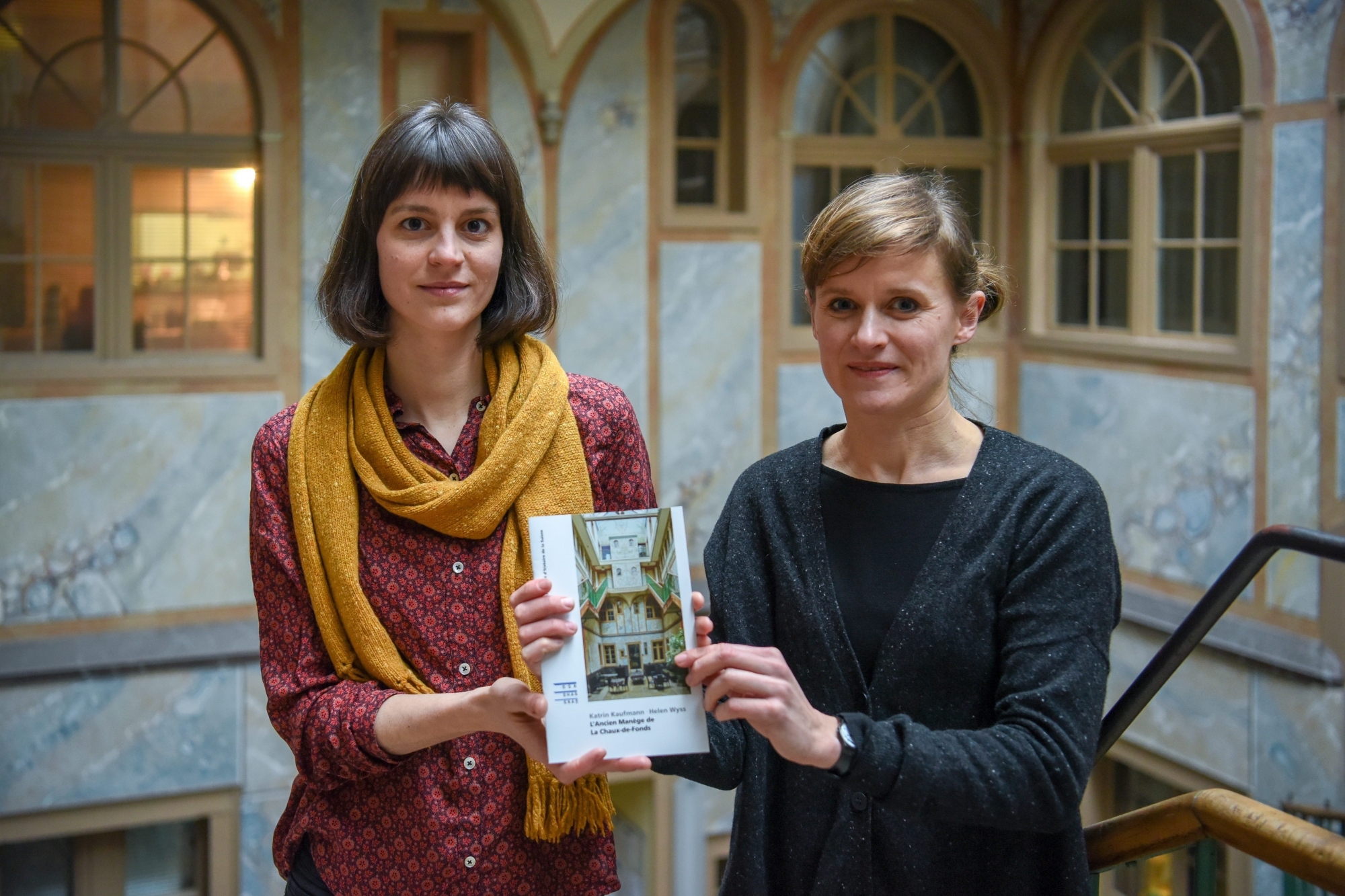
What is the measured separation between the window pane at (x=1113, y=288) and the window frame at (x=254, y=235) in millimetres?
4104

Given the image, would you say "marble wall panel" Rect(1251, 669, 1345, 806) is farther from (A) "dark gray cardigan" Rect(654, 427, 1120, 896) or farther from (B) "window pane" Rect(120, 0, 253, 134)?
(B) "window pane" Rect(120, 0, 253, 134)

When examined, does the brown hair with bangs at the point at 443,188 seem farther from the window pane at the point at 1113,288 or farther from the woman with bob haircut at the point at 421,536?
the window pane at the point at 1113,288

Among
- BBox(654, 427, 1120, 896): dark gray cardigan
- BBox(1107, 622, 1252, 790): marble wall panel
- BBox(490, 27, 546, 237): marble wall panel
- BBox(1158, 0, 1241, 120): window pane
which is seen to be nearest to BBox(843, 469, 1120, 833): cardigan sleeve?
BBox(654, 427, 1120, 896): dark gray cardigan

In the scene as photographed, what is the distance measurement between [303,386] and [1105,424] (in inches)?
156

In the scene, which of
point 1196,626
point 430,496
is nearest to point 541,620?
point 430,496

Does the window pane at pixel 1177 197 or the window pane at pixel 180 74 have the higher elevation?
the window pane at pixel 180 74

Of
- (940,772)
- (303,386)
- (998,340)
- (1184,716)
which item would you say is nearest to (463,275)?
(940,772)

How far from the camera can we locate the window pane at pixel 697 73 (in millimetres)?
6863

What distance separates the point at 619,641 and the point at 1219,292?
5495mm

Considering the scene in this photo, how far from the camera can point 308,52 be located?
239 inches

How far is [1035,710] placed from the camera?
4.92 feet

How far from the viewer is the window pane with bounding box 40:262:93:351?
19.7ft

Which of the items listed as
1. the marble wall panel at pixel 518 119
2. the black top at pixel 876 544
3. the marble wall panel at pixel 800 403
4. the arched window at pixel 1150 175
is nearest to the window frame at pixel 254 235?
the marble wall panel at pixel 518 119

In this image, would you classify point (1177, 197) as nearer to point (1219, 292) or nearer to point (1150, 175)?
point (1150, 175)
